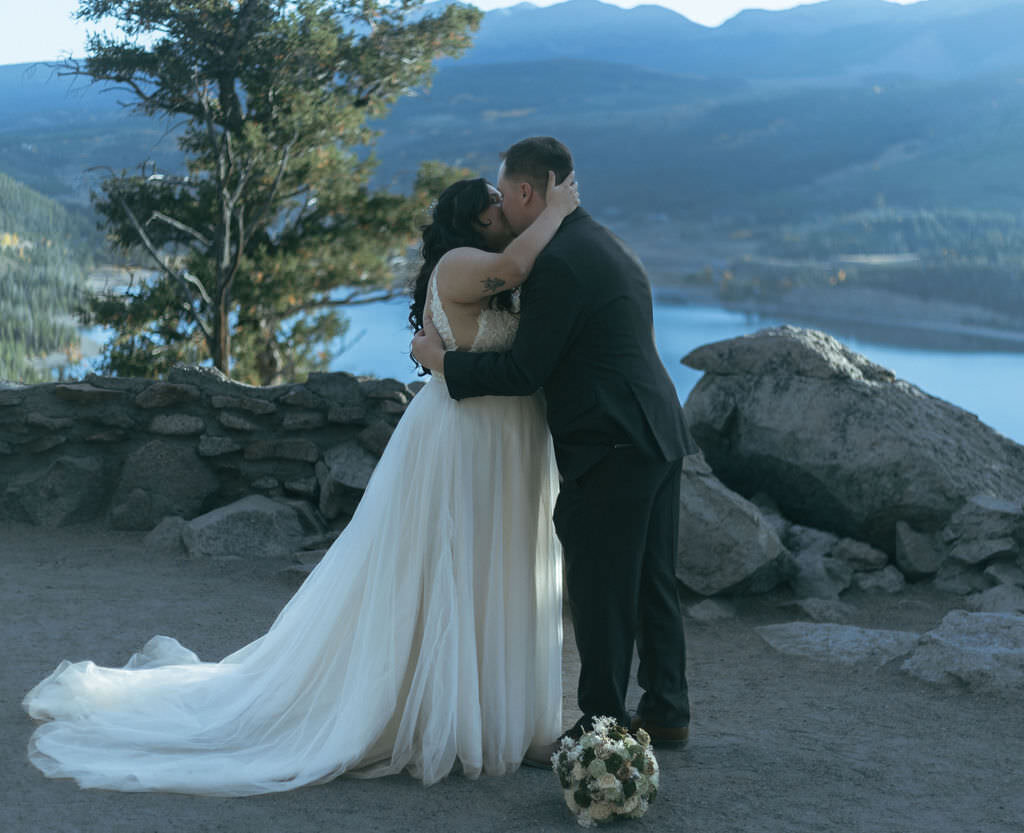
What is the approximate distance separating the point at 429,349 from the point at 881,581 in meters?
3.57

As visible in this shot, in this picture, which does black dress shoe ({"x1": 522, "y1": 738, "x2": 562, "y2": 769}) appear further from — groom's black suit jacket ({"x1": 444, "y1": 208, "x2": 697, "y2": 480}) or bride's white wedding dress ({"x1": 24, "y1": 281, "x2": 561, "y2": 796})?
groom's black suit jacket ({"x1": 444, "y1": 208, "x2": 697, "y2": 480})

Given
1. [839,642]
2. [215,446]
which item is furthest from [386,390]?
[839,642]

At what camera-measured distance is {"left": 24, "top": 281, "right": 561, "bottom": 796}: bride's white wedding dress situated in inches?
129

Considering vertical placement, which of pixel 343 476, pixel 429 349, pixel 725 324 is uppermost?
pixel 429 349

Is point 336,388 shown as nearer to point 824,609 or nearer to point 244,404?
point 244,404

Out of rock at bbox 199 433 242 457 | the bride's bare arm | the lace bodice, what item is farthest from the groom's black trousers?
rock at bbox 199 433 242 457

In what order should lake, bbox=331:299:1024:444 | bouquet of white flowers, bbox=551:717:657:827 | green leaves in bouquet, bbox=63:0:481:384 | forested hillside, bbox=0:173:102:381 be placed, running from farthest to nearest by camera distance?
1. lake, bbox=331:299:1024:444
2. green leaves in bouquet, bbox=63:0:481:384
3. forested hillside, bbox=0:173:102:381
4. bouquet of white flowers, bbox=551:717:657:827

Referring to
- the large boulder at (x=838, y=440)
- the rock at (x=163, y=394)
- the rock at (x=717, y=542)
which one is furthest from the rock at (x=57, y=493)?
the large boulder at (x=838, y=440)

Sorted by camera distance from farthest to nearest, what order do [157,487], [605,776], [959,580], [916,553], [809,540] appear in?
[157,487] < [809,540] < [916,553] < [959,580] < [605,776]

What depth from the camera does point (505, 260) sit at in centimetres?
319

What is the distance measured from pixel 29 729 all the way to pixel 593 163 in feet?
52.1

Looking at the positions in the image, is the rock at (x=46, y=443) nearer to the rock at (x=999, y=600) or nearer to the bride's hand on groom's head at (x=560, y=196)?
the bride's hand on groom's head at (x=560, y=196)

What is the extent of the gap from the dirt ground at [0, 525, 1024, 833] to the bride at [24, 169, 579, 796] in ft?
0.38

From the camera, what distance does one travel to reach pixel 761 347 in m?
6.58
